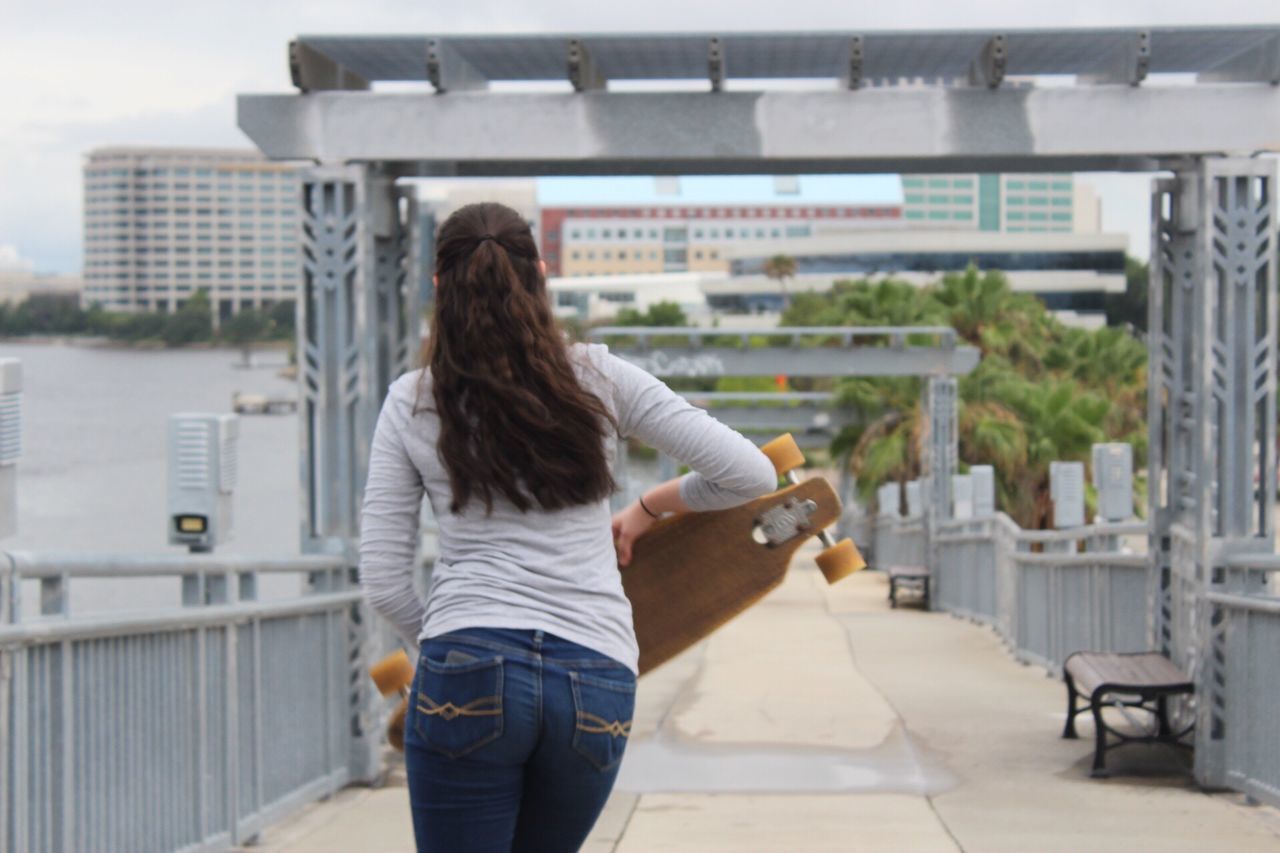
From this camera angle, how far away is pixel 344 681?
9.34 metres

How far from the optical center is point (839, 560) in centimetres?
365

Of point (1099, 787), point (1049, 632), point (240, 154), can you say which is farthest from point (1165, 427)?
point (240, 154)

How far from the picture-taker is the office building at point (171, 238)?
22.8 meters

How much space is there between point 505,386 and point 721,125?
665cm

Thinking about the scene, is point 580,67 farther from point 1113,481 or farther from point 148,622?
point 1113,481

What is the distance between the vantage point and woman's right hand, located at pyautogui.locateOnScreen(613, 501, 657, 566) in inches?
141

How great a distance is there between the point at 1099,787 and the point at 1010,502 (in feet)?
104

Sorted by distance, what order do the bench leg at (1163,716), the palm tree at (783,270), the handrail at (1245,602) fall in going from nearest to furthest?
the handrail at (1245,602) < the bench leg at (1163,716) < the palm tree at (783,270)

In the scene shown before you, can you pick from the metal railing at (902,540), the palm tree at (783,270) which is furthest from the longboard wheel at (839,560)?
the palm tree at (783,270)

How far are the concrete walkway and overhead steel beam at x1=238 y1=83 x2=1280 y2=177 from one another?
3.23m

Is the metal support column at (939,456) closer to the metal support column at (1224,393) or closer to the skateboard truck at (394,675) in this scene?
the metal support column at (1224,393)

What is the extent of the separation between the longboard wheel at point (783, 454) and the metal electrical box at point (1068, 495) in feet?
44.0

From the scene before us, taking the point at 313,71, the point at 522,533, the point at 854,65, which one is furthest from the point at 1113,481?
the point at 522,533

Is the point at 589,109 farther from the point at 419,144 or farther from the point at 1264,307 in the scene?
the point at 1264,307
